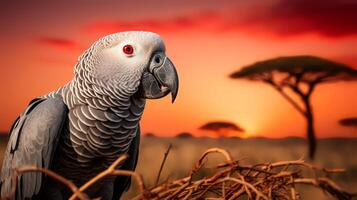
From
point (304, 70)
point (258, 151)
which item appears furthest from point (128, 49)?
point (304, 70)

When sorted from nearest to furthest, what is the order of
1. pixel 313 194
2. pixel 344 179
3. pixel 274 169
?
1. pixel 274 169
2. pixel 313 194
3. pixel 344 179

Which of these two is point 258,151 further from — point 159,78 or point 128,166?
point 159,78

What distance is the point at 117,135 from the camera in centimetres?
147

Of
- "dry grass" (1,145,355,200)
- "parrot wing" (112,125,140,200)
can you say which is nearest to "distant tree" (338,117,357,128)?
"parrot wing" (112,125,140,200)

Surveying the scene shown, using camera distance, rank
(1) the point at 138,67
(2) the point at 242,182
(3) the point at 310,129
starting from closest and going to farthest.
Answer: (2) the point at 242,182 < (1) the point at 138,67 < (3) the point at 310,129

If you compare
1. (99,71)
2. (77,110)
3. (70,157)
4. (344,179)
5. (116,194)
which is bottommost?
(344,179)

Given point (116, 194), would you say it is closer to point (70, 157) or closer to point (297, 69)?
point (70, 157)

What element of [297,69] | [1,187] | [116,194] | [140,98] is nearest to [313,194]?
[116,194]

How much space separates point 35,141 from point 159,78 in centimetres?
40

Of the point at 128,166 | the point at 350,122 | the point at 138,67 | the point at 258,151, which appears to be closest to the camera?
the point at 138,67

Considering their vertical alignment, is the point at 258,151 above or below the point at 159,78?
below

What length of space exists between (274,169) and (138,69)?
1.94 feet

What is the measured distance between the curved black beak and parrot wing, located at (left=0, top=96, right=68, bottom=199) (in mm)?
254

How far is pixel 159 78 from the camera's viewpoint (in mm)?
1422
